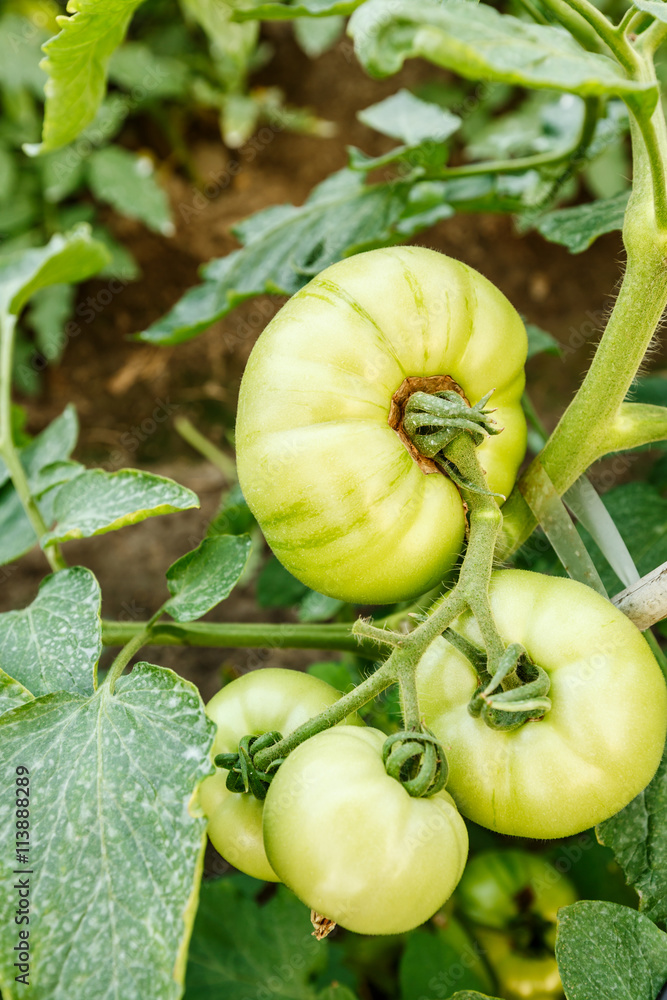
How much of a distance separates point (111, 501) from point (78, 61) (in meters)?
0.39

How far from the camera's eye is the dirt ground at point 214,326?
5.64 feet

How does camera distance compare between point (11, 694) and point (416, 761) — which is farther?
point (11, 694)

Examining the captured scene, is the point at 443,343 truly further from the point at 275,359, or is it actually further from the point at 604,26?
the point at 604,26

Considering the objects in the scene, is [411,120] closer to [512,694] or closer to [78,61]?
[78,61]

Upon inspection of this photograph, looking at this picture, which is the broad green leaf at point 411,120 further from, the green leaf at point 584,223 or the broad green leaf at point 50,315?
the broad green leaf at point 50,315

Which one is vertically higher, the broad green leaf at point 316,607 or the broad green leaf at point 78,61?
the broad green leaf at point 78,61

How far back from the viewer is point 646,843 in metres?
0.65

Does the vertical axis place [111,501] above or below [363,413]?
below

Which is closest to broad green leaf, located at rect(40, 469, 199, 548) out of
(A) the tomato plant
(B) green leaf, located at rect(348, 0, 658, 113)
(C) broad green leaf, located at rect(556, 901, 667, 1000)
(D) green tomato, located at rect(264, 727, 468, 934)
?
(A) the tomato plant

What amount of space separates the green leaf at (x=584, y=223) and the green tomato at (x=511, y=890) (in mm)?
778

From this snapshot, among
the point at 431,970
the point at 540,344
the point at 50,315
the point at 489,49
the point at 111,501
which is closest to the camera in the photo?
the point at 489,49

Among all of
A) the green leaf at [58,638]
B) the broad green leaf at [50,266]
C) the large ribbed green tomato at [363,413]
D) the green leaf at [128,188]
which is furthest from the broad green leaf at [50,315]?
the large ribbed green tomato at [363,413]

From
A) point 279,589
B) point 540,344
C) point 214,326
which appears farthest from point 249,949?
point 214,326

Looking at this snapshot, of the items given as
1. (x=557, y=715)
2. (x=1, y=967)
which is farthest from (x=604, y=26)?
(x=1, y=967)
